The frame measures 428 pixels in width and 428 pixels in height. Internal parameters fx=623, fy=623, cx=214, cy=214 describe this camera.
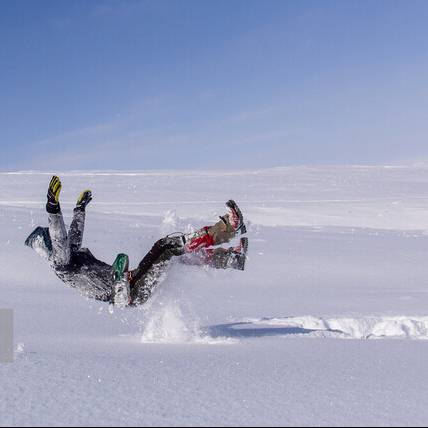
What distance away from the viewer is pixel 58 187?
14.2 ft

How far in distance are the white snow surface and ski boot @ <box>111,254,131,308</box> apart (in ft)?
0.82

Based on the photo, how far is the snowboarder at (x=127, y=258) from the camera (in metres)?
4.41

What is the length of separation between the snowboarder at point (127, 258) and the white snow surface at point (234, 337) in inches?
8.6

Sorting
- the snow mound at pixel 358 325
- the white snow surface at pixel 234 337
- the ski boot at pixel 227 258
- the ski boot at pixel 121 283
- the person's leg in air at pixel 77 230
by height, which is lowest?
the snow mound at pixel 358 325

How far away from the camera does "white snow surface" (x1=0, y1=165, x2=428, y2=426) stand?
2240 mm

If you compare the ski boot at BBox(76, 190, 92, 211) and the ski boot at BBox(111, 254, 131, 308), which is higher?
the ski boot at BBox(76, 190, 92, 211)

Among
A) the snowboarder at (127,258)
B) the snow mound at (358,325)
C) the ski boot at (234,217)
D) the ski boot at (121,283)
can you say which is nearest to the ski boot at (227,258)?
the snowboarder at (127,258)

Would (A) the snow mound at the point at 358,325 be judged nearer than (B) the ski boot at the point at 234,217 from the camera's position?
No

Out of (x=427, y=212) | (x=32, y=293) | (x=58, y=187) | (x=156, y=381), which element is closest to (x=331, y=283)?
(x=32, y=293)

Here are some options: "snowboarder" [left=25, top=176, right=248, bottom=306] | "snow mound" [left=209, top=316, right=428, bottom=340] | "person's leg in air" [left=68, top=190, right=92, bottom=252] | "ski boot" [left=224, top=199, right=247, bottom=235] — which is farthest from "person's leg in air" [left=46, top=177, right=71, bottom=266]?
"snow mound" [left=209, top=316, right=428, bottom=340]

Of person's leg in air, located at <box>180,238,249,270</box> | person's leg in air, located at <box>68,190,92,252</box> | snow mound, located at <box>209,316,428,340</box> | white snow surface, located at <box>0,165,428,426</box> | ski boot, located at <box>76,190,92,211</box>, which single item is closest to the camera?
white snow surface, located at <box>0,165,428,426</box>

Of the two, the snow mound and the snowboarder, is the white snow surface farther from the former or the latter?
the snowboarder

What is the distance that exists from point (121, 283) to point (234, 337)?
906mm

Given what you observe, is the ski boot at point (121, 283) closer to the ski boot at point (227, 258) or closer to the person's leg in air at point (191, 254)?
the person's leg in air at point (191, 254)
